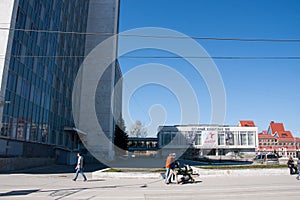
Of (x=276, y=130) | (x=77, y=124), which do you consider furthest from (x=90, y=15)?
(x=276, y=130)

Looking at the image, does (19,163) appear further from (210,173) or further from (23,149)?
(210,173)

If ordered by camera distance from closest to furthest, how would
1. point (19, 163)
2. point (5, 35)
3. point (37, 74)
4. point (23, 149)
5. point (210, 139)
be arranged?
point (5, 35)
point (19, 163)
point (23, 149)
point (37, 74)
point (210, 139)

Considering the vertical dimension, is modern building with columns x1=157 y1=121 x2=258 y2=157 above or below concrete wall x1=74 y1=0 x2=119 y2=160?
below

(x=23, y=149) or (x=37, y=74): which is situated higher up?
(x=37, y=74)

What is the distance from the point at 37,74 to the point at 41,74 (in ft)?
4.38

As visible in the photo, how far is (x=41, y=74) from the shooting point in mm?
31594

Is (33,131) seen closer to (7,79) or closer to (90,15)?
(7,79)

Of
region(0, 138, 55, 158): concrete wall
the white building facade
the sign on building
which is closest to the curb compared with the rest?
region(0, 138, 55, 158): concrete wall

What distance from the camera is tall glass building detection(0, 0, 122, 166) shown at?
2319 centimetres

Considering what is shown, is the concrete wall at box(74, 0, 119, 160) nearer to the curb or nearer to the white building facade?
the white building facade

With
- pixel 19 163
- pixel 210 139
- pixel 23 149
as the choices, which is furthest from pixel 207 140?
pixel 19 163

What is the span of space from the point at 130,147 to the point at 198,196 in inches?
3677

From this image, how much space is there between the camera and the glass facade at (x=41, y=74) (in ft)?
80.8

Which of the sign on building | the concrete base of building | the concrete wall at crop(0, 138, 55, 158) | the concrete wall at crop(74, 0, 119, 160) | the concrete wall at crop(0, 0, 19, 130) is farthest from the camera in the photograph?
the sign on building
